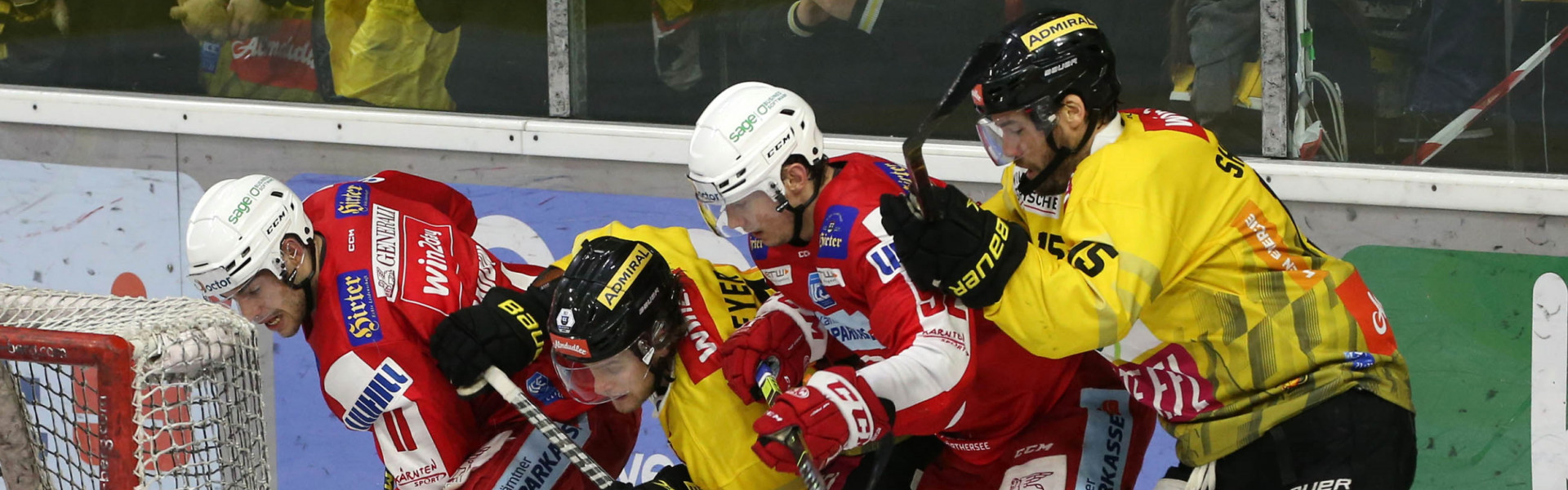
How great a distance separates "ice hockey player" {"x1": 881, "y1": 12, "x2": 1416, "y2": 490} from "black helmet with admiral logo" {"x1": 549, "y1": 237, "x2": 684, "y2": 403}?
663mm

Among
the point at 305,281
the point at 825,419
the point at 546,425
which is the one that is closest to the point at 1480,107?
the point at 825,419

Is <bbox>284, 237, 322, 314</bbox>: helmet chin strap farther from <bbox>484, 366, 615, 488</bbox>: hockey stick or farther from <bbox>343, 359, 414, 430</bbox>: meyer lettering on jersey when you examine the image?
<bbox>484, 366, 615, 488</bbox>: hockey stick

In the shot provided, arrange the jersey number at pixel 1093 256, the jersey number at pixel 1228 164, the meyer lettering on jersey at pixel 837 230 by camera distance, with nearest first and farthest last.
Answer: the jersey number at pixel 1093 256
the jersey number at pixel 1228 164
the meyer lettering on jersey at pixel 837 230

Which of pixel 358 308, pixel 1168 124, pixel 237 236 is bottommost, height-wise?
pixel 358 308

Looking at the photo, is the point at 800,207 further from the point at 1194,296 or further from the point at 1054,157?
the point at 1194,296

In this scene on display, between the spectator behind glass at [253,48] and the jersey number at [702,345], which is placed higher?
the jersey number at [702,345]

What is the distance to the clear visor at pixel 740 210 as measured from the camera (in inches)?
113

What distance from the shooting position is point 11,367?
2777 mm

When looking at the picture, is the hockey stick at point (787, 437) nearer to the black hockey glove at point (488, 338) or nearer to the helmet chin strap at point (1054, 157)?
the black hockey glove at point (488, 338)

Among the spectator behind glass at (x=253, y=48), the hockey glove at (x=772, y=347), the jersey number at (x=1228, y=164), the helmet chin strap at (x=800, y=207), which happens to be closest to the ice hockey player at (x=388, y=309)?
the hockey glove at (x=772, y=347)

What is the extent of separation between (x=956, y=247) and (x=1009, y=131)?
355 millimetres

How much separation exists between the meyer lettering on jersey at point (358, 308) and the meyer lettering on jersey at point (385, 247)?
3 cm

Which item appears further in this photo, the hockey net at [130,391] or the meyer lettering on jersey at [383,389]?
the meyer lettering on jersey at [383,389]

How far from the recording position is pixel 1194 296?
266cm
